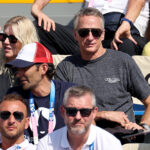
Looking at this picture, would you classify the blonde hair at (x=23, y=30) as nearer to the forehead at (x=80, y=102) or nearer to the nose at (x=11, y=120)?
the nose at (x=11, y=120)

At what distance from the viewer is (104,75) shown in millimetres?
3943

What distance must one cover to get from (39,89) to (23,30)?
0.87 meters

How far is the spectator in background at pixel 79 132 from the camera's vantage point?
3.14 metres

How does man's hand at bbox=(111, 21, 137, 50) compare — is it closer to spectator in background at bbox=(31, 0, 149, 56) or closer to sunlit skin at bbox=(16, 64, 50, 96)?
spectator in background at bbox=(31, 0, 149, 56)

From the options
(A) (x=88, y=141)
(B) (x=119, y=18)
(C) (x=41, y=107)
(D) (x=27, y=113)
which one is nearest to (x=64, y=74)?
(C) (x=41, y=107)

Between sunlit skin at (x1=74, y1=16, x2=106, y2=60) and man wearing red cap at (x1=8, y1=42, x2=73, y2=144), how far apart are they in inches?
12.4

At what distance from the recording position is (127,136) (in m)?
3.64

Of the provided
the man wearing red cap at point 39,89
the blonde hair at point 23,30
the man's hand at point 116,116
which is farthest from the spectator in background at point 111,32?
the man's hand at point 116,116

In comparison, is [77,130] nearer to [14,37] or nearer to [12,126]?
[12,126]

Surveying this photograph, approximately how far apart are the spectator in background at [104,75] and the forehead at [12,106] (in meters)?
0.71

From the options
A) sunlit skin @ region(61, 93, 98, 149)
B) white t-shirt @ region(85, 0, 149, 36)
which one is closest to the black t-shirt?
sunlit skin @ region(61, 93, 98, 149)

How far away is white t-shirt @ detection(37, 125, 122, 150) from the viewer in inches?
125

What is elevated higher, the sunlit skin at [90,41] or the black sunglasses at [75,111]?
the sunlit skin at [90,41]

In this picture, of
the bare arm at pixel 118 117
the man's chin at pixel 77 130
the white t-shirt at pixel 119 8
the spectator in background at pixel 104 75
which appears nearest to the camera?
the man's chin at pixel 77 130
